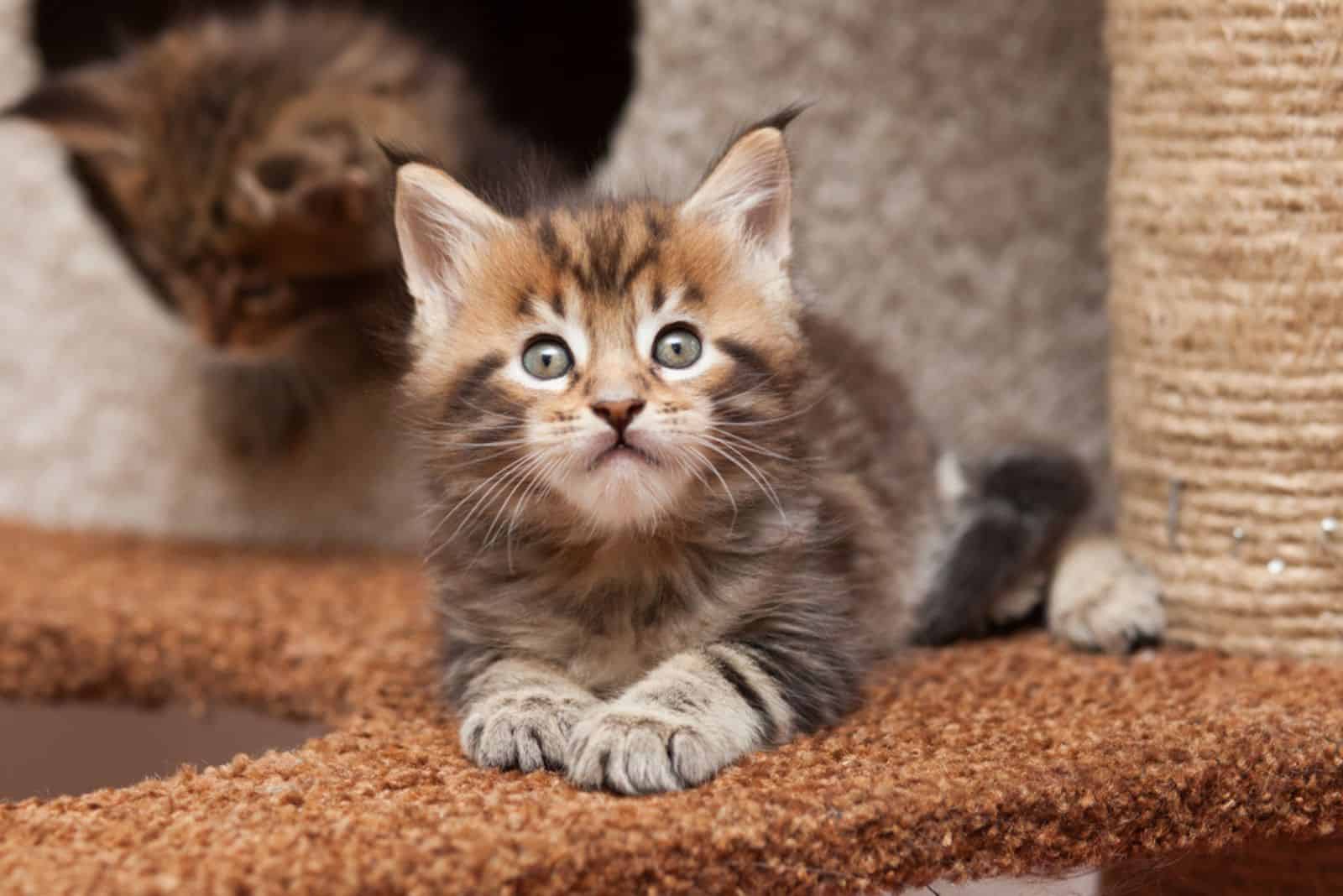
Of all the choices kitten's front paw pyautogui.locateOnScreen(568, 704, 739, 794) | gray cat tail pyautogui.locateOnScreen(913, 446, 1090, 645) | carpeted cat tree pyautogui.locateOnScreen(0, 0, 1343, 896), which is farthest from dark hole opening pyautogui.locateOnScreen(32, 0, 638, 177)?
kitten's front paw pyautogui.locateOnScreen(568, 704, 739, 794)

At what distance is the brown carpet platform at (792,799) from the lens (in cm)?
116

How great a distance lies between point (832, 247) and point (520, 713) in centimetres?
121

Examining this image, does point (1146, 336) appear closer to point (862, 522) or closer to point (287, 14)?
point (862, 522)

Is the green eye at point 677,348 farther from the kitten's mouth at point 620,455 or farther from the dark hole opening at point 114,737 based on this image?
the dark hole opening at point 114,737

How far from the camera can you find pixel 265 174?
85.7 inches

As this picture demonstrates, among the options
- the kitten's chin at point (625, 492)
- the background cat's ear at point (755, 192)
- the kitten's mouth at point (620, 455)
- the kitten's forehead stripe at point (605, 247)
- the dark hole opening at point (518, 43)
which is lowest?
the kitten's chin at point (625, 492)

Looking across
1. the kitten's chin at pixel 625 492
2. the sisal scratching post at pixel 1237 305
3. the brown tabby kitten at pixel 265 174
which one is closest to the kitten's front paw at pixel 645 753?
the kitten's chin at pixel 625 492

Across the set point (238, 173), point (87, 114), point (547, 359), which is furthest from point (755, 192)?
point (87, 114)

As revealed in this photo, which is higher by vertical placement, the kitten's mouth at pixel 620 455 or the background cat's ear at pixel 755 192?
the background cat's ear at pixel 755 192

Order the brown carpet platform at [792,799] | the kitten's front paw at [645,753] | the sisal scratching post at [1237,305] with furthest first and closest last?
1. the sisal scratching post at [1237,305]
2. the kitten's front paw at [645,753]
3. the brown carpet platform at [792,799]

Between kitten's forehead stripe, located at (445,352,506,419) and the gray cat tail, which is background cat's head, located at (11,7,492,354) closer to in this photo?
kitten's forehead stripe, located at (445,352,506,419)

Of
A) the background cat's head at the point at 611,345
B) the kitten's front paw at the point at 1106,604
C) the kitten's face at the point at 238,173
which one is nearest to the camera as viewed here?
the background cat's head at the point at 611,345

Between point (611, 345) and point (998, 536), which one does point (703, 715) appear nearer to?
point (611, 345)

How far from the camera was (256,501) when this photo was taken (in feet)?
8.63
